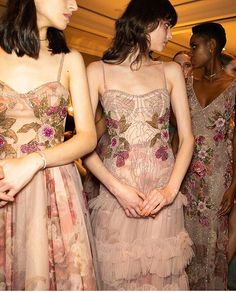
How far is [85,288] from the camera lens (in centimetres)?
136

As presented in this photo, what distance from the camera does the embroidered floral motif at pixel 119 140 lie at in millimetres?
1744

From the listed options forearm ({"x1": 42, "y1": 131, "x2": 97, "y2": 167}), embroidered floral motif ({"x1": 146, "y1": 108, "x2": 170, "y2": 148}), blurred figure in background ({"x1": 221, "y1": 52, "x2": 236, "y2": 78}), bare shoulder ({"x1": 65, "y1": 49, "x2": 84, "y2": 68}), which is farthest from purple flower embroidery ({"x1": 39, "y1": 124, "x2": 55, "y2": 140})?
blurred figure in background ({"x1": 221, "y1": 52, "x2": 236, "y2": 78})

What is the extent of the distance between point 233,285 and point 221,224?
19.5 inches

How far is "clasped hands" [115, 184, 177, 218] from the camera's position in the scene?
1.61 m

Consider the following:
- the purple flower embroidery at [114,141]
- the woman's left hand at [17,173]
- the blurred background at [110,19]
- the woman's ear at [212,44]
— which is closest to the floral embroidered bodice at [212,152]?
the woman's ear at [212,44]

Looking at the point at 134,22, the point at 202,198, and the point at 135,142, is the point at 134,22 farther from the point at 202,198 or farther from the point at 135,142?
the point at 202,198

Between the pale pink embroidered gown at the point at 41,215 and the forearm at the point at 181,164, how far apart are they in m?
0.44

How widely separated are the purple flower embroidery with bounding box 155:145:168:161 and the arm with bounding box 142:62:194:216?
2.3 inches

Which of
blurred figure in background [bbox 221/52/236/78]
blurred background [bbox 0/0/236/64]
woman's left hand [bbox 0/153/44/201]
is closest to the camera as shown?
woman's left hand [bbox 0/153/44/201]

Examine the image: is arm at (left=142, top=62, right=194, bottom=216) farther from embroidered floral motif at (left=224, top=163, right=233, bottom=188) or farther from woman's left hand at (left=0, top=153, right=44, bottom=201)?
embroidered floral motif at (left=224, top=163, right=233, bottom=188)

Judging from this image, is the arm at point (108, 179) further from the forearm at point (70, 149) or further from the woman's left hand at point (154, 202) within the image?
the forearm at point (70, 149)

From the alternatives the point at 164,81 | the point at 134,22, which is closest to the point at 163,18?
the point at 134,22

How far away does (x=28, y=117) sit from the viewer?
1437mm

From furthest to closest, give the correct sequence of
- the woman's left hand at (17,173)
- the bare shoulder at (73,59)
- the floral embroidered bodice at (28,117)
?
A: the bare shoulder at (73,59), the floral embroidered bodice at (28,117), the woman's left hand at (17,173)
